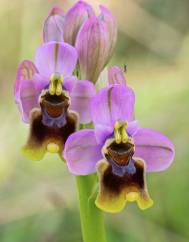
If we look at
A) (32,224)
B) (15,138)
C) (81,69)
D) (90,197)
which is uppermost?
(81,69)

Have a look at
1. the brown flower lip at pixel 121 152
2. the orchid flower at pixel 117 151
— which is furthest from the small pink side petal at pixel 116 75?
the brown flower lip at pixel 121 152

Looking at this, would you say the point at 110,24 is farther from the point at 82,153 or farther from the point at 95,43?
the point at 82,153

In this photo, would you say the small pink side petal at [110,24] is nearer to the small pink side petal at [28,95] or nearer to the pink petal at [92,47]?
the pink petal at [92,47]

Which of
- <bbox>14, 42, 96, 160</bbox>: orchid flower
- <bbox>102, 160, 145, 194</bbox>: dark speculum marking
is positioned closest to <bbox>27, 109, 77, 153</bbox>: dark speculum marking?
<bbox>14, 42, 96, 160</bbox>: orchid flower

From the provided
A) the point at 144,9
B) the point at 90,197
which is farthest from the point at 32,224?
the point at 144,9

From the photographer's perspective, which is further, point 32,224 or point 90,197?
point 32,224

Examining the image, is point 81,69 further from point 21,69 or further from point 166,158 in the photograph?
point 166,158
